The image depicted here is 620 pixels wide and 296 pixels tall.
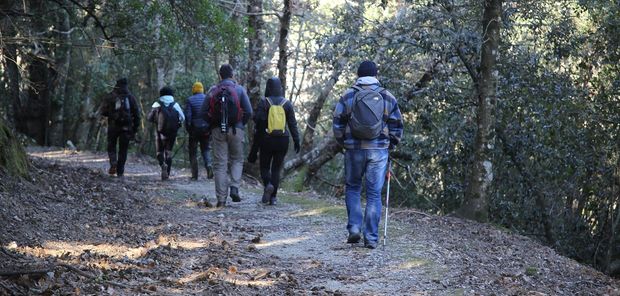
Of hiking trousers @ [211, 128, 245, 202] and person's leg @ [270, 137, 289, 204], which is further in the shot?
person's leg @ [270, 137, 289, 204]

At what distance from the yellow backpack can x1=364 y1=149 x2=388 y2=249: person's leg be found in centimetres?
335

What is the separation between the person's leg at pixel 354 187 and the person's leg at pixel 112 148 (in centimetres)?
735

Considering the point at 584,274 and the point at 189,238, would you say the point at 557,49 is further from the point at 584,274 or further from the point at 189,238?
the point at 189,238

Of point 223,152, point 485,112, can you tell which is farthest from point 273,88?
point 485,112

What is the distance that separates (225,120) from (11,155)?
314 cm

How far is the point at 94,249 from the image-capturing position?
8.00 m

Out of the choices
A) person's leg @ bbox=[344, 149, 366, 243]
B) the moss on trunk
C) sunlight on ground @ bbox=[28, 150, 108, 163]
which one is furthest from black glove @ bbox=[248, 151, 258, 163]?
sunlight on ground @ bbox=[28, 150, 108, 163]

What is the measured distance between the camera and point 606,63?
16469 millimetres

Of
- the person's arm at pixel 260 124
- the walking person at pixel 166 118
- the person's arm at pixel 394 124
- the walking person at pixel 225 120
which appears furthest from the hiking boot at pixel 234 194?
the person's arm at pixel 394 124

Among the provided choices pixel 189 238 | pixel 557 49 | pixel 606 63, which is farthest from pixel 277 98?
pixel 606 63

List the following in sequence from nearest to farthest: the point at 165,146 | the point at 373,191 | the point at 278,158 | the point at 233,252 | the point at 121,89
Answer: the point at 233,252 → the point at 373,191 → the point at 278,158 → the point at 121,89 → the point at 165,146

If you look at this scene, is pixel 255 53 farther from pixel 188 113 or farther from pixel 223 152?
pixel 223 152

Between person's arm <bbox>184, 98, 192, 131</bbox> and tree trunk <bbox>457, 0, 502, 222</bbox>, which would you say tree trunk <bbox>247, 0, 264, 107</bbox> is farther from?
tree trunk <bbox>457, 0, 502, 222</bbox>

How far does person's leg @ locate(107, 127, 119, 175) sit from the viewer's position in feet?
50.0
